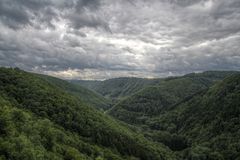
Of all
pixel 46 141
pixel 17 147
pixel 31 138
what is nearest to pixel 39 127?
pixel 46 141

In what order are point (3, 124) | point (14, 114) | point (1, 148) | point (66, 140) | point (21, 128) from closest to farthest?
point (1, 148)
point (3, 124)
point (21, 128)
point (14, 114)
point (66, 140)

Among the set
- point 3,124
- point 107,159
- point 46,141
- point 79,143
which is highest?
point 3,124

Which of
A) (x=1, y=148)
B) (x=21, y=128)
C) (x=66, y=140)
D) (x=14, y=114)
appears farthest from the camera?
→ (x=66, y=140)

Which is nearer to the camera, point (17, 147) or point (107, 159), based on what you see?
point (17, 147)

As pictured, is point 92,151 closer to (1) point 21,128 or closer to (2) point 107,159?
(2) point 107,159

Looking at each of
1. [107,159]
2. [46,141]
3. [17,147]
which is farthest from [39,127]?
[107,159]

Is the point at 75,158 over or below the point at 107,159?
over

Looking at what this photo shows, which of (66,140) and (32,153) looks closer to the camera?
(32,153)

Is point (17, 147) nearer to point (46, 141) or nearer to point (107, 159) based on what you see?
point (46, 141)

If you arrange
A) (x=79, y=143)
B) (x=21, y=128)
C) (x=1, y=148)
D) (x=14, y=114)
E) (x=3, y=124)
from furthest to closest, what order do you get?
(x=79, y=143)
(x=14, y=114)
(x=21, y=128)
(x=3, y=124)
(x=1, y=148)
